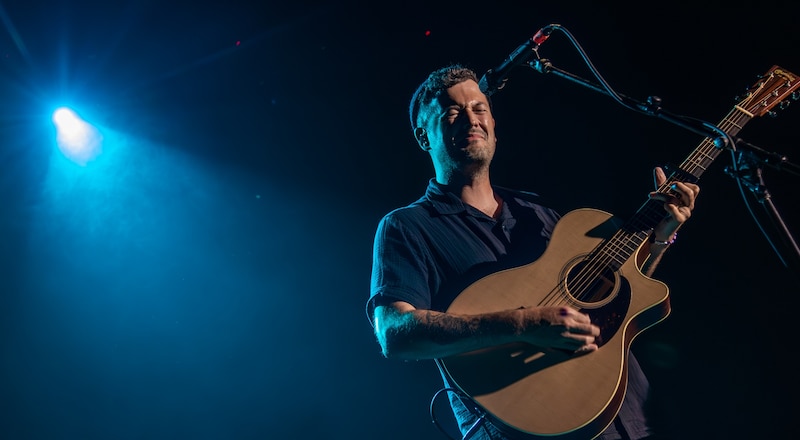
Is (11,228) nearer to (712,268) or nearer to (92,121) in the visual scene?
(92,121)

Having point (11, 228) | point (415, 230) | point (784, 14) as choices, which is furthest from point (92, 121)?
point (784, 14)

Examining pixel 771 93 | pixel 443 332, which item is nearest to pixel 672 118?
pixel 771 93

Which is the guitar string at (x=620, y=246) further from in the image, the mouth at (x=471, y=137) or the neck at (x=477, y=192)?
the mouth at (x=471, y=137)

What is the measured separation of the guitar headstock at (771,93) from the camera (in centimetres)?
222

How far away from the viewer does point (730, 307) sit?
10.5 ft

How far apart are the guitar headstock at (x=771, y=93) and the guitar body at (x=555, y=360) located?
0.92 metres

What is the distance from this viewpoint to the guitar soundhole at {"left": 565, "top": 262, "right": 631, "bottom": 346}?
1880 millimetres

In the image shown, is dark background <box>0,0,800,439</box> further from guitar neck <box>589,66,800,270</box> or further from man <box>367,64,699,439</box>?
guitar neck <box>589,66,800,270</box>

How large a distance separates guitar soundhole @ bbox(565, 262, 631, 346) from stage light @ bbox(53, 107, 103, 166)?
4.48 metres

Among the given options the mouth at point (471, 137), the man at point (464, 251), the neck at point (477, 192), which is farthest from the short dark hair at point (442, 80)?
the neck at point (477, 192)

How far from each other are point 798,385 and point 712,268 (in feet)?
2.60

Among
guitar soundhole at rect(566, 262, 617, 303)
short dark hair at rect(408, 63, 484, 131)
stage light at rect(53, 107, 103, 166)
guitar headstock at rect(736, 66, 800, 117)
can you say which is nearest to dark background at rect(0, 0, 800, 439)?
stage light at rect(53, 107, 103, 166)

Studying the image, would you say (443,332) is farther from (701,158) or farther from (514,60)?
(701,158)

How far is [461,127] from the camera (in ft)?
Answer: 9.19
